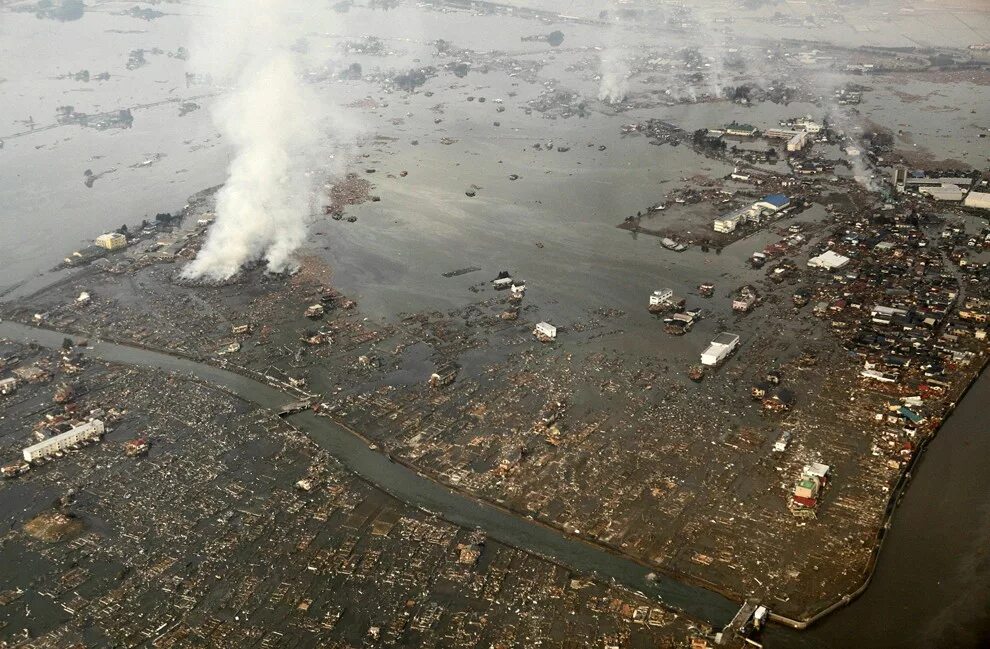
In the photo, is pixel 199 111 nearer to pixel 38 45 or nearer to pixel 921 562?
pixel 38 45

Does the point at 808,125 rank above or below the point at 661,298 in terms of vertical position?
above

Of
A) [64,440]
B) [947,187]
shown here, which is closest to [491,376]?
[64,440]

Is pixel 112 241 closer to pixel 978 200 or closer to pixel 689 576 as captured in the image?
pixel 689 576

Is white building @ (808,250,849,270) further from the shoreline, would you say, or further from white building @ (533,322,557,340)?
white building @ (533,322,557,340)

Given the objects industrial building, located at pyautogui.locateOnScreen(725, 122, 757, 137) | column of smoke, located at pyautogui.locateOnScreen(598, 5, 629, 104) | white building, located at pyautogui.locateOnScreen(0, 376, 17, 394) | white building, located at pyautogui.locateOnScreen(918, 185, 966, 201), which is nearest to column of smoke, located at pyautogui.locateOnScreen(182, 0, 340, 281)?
white building, located at pyautogui.locateOnScreen(0, 376, 17, 394)

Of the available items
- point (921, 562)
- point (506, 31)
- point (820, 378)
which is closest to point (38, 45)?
point (506, 31)
